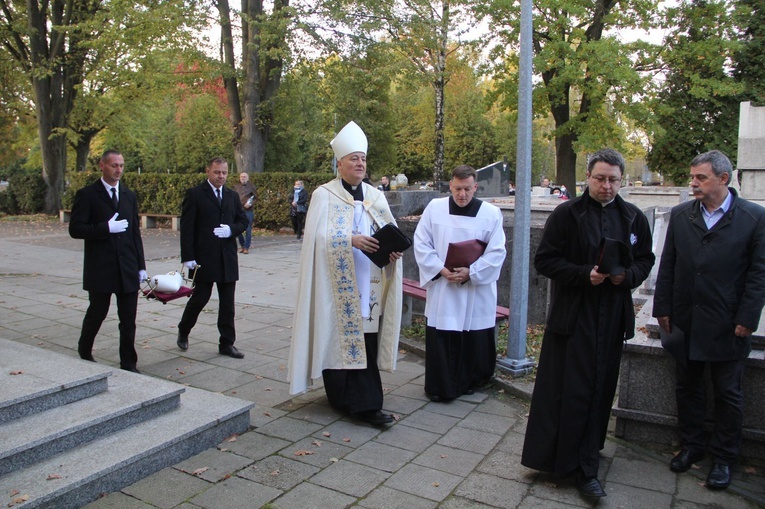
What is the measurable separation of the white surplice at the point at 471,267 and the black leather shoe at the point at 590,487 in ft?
6.22

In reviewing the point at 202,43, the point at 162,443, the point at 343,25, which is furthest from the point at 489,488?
the point at 202,43

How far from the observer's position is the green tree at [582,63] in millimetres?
22000

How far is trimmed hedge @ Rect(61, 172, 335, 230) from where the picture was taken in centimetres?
2000

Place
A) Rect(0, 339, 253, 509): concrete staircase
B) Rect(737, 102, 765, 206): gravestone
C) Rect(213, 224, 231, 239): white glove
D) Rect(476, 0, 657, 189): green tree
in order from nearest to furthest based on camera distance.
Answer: Rect(0, 339, 253, 509): concrete staircase < Rect(213, 224, 231, 239): white glove < Rect(737, 102, 765, 206): gravestone < Rect(476, 0, 657, 189): green tree

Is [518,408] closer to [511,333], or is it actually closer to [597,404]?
[511,333]

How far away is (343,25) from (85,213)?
1601 centimetres

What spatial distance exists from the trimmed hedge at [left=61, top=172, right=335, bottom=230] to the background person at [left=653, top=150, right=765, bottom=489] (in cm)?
1522

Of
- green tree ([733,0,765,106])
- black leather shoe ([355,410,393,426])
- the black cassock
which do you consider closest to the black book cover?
black leather shoe ([355,410,393,426])

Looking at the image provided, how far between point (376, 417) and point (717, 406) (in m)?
2.25

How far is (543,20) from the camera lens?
23109 millimetres

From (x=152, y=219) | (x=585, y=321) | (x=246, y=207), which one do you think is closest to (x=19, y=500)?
(x=585, y=321)

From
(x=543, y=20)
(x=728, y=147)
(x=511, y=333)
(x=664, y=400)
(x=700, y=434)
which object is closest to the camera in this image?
(x=700, y=434)

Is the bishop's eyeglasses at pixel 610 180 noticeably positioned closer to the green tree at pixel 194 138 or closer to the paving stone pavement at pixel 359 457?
the paving stone pavement at pixel 359 457

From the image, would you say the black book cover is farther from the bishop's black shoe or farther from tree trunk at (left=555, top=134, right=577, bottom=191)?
tree trunk at (left=555, top=134, right=577, bottom=191)
